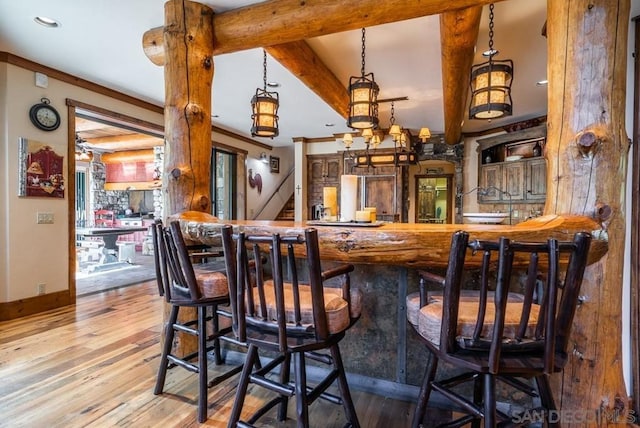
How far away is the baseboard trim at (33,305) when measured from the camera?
3299 millimetres

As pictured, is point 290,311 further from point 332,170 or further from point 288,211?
point 288,211

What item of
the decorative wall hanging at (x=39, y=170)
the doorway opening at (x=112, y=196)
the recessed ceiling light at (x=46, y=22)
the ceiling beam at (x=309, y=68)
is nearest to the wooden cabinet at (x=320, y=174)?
the ceiling beam at (x=309, y=68)

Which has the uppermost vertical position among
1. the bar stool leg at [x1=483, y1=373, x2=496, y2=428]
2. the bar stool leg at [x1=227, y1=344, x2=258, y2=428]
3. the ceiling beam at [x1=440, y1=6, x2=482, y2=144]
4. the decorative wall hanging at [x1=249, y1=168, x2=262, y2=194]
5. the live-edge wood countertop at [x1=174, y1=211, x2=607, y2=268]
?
the ceiling beam at [x1=440, y1=6, x2=482, y2=144]

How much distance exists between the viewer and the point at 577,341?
155 centimetres

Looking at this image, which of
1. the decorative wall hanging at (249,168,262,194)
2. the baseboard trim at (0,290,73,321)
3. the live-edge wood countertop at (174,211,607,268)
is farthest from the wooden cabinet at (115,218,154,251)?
the live-edge wood countertop at (174,211,607,268)

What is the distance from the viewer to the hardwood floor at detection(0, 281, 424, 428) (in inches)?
71.4

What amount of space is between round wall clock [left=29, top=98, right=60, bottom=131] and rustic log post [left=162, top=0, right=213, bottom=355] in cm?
208

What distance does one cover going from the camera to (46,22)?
272 centimetres

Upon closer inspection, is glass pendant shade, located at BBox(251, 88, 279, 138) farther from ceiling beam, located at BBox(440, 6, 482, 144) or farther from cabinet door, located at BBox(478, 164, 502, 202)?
cabinet door, located at BBox(478, 164, 502, 202)

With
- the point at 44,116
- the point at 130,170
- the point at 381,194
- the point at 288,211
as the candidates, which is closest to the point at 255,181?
the point at 288,211

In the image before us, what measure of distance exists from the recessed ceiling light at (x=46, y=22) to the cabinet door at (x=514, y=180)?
6.39m

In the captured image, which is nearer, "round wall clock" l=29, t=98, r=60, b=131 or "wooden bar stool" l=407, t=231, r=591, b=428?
"wooden bar stool" l=407, t=231, r=591, b=428

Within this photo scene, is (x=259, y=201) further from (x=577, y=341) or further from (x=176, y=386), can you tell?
(x=577, y=341)

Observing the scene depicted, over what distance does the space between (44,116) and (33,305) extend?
78.8 inches
